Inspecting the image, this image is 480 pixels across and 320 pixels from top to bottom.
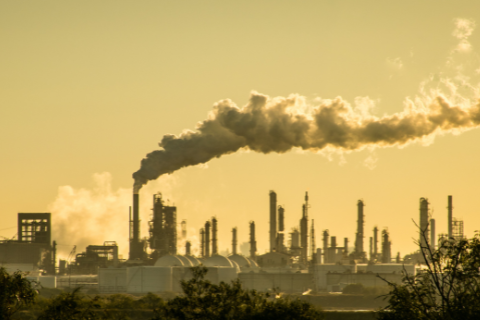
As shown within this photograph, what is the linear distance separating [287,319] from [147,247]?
200ft

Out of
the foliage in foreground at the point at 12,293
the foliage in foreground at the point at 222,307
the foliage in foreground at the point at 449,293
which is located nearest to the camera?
the foliage in foreground at the point at 449,293

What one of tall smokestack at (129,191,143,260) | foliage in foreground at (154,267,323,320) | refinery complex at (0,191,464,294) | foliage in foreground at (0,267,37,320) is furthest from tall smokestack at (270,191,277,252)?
foliage in foreground at (154,267,323,320)

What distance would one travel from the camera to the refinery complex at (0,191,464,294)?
7650cm

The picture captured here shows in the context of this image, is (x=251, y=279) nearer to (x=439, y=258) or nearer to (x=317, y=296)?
(x=317, y=296)

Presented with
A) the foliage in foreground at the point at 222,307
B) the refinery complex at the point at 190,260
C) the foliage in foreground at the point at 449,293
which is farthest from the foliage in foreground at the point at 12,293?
the refinery complex at the point at 190,260

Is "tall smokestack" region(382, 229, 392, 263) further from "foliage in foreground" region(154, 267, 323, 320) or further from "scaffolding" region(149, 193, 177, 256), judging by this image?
"foliage in foreground" region(154, 267, 323, 320)

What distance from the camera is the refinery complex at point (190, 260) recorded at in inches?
3012

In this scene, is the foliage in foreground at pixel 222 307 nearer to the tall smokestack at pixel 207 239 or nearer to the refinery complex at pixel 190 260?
the refinery complex at pixel 190 260

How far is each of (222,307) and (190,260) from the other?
200 feet

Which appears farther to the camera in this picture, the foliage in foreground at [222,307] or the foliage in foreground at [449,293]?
the foliage in foreground at [222,307]

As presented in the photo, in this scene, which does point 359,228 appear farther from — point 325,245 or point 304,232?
point 325,245

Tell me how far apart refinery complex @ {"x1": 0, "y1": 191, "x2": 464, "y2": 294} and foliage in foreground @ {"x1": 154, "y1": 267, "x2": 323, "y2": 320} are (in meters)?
48.0

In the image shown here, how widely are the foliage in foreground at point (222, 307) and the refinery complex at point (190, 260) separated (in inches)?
1891

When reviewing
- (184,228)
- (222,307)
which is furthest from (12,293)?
(184,228)
